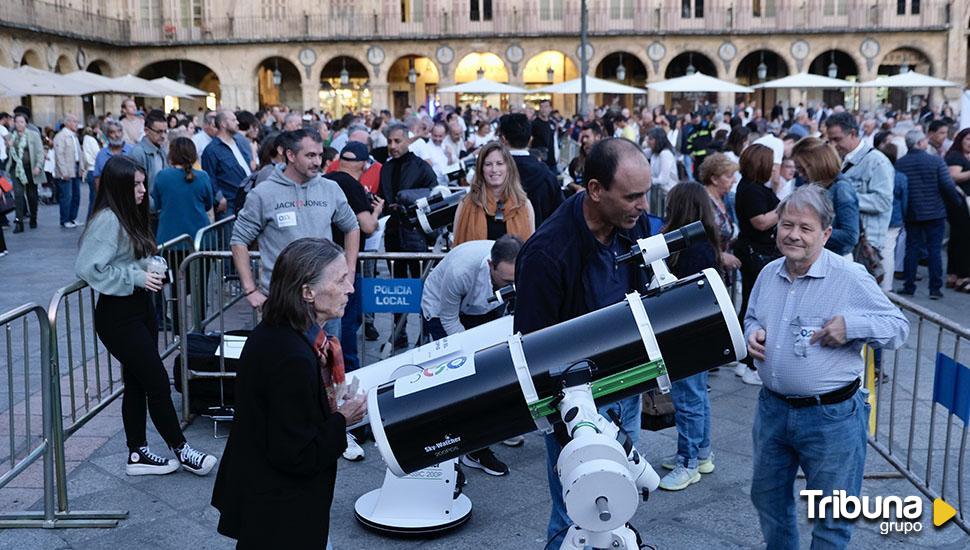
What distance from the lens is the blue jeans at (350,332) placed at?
625 cm

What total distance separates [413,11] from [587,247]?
3713 cm

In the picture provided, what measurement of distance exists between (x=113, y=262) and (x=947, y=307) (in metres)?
7.39

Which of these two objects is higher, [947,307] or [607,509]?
[607,509]

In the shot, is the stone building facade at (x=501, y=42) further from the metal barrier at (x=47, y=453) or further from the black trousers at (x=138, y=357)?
the metal barrier at (x=47, y=453)

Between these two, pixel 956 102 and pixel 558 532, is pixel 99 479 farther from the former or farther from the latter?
pixel 956 102

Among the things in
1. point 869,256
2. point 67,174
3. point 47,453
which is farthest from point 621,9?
point 47,453

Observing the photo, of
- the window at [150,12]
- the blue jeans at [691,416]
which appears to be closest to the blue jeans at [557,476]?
the blue jeans at [691,416]

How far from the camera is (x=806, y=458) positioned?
3.48 metres

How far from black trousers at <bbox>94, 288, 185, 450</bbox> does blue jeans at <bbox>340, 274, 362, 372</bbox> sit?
1.41 meters

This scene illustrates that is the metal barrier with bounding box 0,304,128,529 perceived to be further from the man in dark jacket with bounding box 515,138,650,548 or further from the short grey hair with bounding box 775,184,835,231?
the short grey hair with bounding box 775,184,835,231

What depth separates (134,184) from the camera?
475 cm

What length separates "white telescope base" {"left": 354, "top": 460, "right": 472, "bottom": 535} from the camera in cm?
439

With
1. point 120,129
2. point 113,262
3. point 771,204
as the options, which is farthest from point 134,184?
point 120,129

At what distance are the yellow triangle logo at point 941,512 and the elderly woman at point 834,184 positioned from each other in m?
1.98
